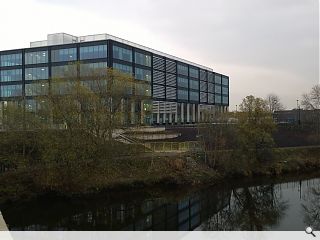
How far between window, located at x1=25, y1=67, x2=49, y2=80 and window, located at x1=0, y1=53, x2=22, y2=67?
111 inches

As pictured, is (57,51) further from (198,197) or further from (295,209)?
(295,209)

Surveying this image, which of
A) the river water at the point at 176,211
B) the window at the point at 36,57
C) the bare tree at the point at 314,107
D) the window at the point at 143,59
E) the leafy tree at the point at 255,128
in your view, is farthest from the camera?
the window at the point at 143,59

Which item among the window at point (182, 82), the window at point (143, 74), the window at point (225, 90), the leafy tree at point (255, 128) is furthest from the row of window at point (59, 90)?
the leafy tree at point (255, 128)

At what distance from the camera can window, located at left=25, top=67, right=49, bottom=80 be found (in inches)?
2313

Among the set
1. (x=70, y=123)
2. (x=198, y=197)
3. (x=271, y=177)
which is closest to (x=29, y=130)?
(x=70, y=123)

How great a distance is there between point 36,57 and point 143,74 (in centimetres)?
1767

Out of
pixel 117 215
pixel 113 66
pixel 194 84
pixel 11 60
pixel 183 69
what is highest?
pixel 183 69

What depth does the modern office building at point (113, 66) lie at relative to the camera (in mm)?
55438

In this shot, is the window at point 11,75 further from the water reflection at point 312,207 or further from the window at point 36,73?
the water reflection at point 312,207

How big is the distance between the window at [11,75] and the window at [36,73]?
68.7 inches

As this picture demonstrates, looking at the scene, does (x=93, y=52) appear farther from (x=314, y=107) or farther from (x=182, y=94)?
(x=314, y=107)

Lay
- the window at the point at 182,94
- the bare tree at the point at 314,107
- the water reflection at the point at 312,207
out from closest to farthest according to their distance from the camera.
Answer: the water reflection at the point at 312,207 < the bare tree at the point at 314,107 < the window at the point at 182,94

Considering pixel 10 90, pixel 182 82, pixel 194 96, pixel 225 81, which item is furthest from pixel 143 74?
pixel 225 81

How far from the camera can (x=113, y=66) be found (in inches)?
2142
